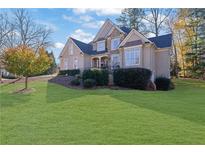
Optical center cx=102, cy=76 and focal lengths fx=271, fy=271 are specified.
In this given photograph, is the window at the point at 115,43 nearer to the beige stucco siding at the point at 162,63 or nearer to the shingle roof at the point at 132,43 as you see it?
the shingle roof at the point at 132,43

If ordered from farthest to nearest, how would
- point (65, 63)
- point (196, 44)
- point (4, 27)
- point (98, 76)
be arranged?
point (98, 76)
point (65, 63)
point (196, 44)
point (4, 27)

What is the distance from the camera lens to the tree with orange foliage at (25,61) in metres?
8.22

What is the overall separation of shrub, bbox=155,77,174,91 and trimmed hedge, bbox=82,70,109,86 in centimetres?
206

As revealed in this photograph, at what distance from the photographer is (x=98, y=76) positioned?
10602mm

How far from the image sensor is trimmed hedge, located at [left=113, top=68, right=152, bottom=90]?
33.9 ft

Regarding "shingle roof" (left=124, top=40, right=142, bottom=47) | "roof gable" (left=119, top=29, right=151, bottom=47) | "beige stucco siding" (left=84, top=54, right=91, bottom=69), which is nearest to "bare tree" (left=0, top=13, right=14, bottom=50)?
"beige stucco siding" (left=84, top=54, right=91, bottom=69)

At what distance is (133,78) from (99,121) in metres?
5.92

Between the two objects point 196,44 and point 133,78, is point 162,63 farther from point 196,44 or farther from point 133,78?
point 196,44

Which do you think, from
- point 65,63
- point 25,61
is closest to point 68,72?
point 65,63

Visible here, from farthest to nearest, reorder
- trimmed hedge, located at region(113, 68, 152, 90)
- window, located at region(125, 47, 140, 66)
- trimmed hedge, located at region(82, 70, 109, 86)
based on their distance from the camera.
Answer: window, located at region(125, 47, 140, 66)
trimmed hedge, located at region(82, 70, 109, 86)
trimmed hedge, located at region(113, 68, 152, 90)

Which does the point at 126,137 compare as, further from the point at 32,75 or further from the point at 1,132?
the point at 32,75

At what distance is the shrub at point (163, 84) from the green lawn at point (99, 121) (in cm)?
290

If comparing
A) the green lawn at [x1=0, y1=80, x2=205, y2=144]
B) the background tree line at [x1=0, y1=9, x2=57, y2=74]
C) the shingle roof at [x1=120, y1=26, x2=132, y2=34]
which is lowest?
the green lawn at [x1=0, y1=80, x2=205, y2=144]

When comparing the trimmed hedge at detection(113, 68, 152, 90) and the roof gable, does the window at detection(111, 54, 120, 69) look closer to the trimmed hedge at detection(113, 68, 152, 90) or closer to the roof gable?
the roof gable
